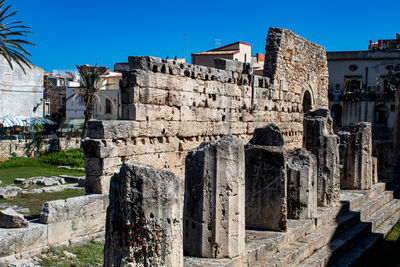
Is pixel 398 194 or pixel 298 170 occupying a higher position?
pixel 298 170

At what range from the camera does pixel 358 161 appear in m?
13.2

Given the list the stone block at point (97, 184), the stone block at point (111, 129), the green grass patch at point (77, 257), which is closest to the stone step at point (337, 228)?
the green grass patch at point (77, 257)

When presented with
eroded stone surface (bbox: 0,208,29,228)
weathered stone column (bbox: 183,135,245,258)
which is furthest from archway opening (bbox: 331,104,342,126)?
eroded stone surface (bbox: 0,208,29,228)

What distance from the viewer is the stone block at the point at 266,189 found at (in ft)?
24.8

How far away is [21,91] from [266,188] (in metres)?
35.4

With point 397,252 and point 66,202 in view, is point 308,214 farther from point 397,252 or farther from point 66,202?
point 66,202

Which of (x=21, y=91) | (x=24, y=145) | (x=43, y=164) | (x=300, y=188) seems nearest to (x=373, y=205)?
(x=300, y=188)

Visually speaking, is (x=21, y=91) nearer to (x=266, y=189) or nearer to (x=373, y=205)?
(x=373, y=205)

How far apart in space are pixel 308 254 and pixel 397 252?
2.96 metres

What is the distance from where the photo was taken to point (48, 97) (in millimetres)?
44219

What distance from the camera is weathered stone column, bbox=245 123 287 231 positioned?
7.57m

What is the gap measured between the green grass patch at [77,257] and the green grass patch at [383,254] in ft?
15.2

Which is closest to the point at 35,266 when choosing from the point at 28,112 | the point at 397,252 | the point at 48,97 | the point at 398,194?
the point at 397,252

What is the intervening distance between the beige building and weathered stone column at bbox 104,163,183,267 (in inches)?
884
